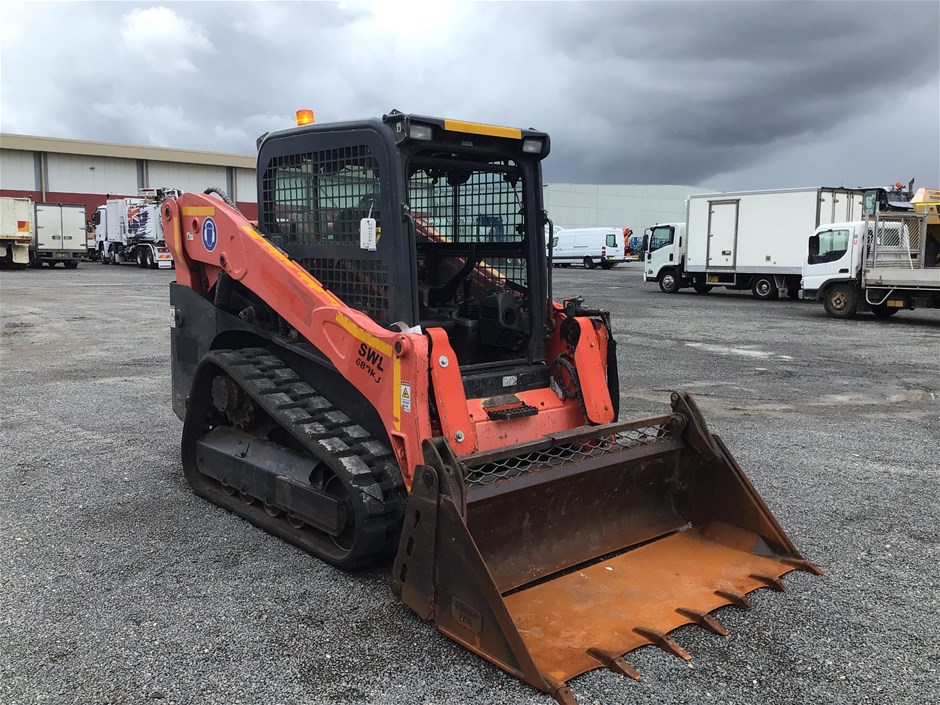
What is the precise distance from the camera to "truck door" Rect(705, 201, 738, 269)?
76.5 feet

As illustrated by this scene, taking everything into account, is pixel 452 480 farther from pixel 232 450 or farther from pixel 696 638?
pixel 232 450

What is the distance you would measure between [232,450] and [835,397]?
7282 millimetres

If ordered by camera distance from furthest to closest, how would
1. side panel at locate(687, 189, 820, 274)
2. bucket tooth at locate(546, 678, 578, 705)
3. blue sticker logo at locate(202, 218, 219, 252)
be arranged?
1. side panel at locate(687, 189, 820, 274)
2. blue sticker logo at locate(202, 218, 219, 252)
3. bucket tooth at locate(546, 678, 578, 705)

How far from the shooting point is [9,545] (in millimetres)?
4598

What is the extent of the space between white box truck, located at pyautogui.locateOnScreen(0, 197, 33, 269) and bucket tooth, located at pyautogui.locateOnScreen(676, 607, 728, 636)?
1282 inches

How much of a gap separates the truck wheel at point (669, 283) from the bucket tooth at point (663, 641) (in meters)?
23.8

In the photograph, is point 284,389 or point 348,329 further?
point 284,389

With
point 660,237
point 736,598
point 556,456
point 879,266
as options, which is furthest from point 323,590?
point 660,237

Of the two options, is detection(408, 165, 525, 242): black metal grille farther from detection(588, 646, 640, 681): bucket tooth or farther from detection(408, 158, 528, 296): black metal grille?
detection(588, 646, 640, 681): bucket tooth

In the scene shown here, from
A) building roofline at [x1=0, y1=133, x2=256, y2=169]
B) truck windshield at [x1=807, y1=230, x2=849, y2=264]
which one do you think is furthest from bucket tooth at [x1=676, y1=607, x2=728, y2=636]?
building roofline at [x1=0, y1=133, x2=256, y2=169]

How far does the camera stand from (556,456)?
412 cm

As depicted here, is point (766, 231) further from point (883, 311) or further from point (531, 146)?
point (531, 146)

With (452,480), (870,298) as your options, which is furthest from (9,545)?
(870,298)

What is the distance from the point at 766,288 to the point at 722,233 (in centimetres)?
208
